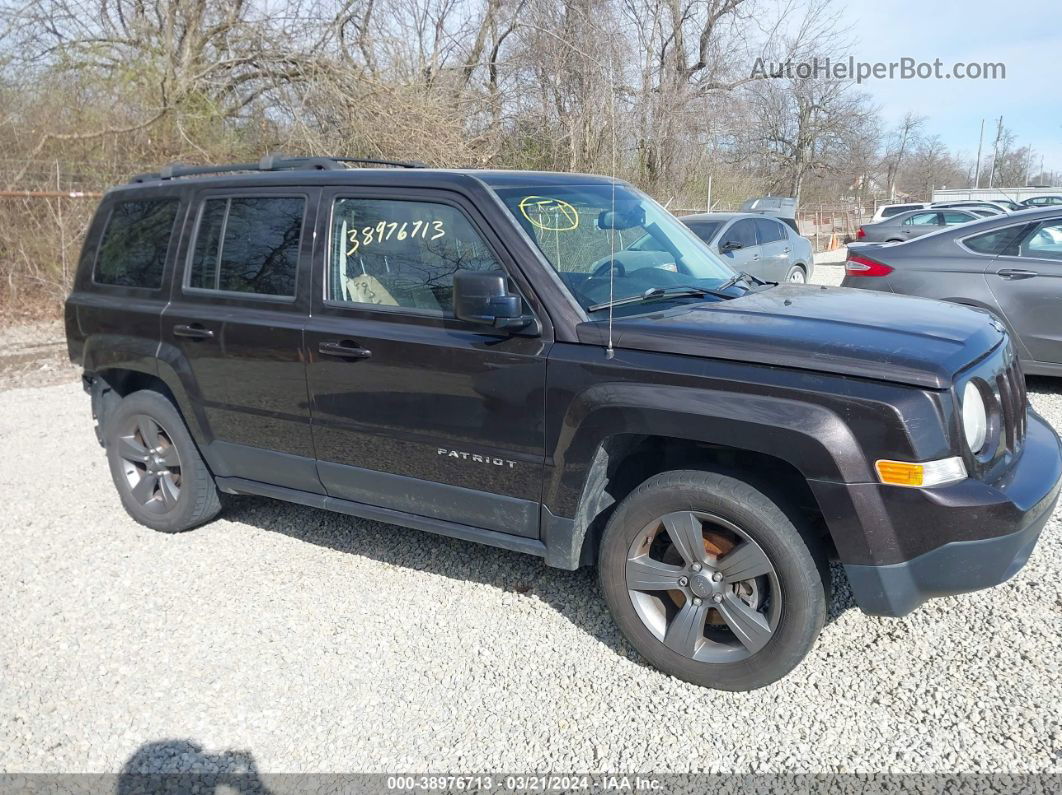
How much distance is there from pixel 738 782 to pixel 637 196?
2.82 metres

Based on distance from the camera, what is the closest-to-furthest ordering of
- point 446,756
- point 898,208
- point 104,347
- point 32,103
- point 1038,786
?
point 1038,786 → point 446,756 → point 104,347 → point 32,103 → point 898,208

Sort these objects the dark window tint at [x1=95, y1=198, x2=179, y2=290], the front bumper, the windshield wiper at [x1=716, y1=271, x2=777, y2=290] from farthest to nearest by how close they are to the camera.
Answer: the dark window tint at [x1=95, y1=198, x2=179, y2=290] → the windshield wiper at [x1=716, y1=271, x2=777, y2=290] → the front bumper

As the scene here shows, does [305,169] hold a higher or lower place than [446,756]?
higher

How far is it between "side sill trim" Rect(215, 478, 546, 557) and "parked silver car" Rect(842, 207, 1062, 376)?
485cm

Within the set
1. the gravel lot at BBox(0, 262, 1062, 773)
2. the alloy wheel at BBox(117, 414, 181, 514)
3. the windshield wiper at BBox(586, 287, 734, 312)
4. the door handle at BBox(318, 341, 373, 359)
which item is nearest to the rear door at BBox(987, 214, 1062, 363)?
the gravel lot at BBox(0, 262, 1062, 773)

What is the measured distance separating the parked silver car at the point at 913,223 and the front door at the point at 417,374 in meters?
18.8

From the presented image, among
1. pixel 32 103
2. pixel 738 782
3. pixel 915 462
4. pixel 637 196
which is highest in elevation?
pixel 32 103

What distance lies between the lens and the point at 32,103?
1249 cm

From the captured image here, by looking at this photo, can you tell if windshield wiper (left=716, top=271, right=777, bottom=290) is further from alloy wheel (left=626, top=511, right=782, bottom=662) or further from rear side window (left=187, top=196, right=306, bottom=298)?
rear side window (left=187, top=196, right=306, bottom=298)

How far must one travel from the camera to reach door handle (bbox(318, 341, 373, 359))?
11.5 ft

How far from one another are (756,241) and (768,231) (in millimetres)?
620

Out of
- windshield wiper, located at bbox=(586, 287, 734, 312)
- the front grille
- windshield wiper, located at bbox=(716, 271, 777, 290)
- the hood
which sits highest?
windshield wiper, located at bbox=(586, 287, 734, 312)

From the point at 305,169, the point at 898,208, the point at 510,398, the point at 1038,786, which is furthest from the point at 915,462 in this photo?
the point at 898,208

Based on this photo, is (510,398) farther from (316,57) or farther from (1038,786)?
(316,57)
